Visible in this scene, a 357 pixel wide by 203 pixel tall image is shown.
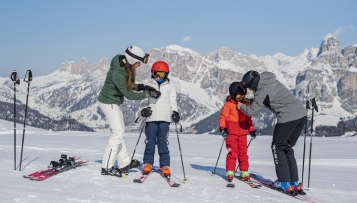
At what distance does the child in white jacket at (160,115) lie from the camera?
780 cm

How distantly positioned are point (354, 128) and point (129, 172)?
18478 centimetres

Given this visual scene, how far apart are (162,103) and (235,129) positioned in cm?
162

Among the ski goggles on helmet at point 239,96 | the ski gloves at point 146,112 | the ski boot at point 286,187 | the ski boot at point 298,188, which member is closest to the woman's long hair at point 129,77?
the ski gloves at point 146,112

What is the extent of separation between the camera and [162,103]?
7.84 m

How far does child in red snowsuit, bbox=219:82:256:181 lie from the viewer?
25.7ft

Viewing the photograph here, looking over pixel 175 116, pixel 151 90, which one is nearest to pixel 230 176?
pixel 175 116

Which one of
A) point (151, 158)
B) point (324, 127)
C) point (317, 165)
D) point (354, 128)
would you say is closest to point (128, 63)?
point (151, 158)

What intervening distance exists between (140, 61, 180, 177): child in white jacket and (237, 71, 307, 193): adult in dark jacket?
168cm

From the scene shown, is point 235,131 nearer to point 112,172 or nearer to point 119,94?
point 119,94

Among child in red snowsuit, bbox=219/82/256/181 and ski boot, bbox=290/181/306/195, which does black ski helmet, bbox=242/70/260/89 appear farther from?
ski boot, bbox=290/181/306/195

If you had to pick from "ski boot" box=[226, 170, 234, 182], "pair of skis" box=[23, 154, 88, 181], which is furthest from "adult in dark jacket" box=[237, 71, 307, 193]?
"pair of skis" box=[23, 154, 88, 181]

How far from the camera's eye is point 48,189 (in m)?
5.98

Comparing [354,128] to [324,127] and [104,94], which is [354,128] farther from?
[104,94]

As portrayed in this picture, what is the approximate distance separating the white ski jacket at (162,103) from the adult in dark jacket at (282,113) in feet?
5.40
